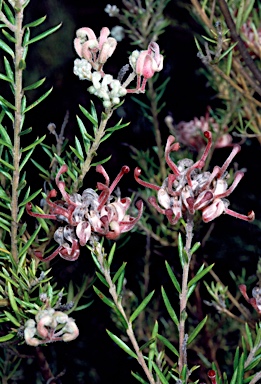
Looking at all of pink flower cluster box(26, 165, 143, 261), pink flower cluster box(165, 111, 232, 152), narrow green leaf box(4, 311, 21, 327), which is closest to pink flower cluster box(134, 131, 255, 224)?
pink flower cluster box(26, 165, 143, 261)

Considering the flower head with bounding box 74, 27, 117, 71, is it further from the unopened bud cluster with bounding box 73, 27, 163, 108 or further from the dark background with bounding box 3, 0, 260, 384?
the dark background with bounding box 3, 0, 260, 384

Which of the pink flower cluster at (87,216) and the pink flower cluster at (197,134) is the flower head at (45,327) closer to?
the pink flower cluster at (87,216)

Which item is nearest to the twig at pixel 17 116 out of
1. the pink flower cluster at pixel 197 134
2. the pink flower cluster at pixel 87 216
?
the pink flower cluster at pixel 87 216

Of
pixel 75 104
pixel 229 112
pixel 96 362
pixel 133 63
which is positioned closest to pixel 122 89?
pixel 133 63

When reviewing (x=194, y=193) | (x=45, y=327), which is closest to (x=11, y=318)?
(x=45, y=327)

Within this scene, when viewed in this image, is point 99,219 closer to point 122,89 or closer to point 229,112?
point 122,89
